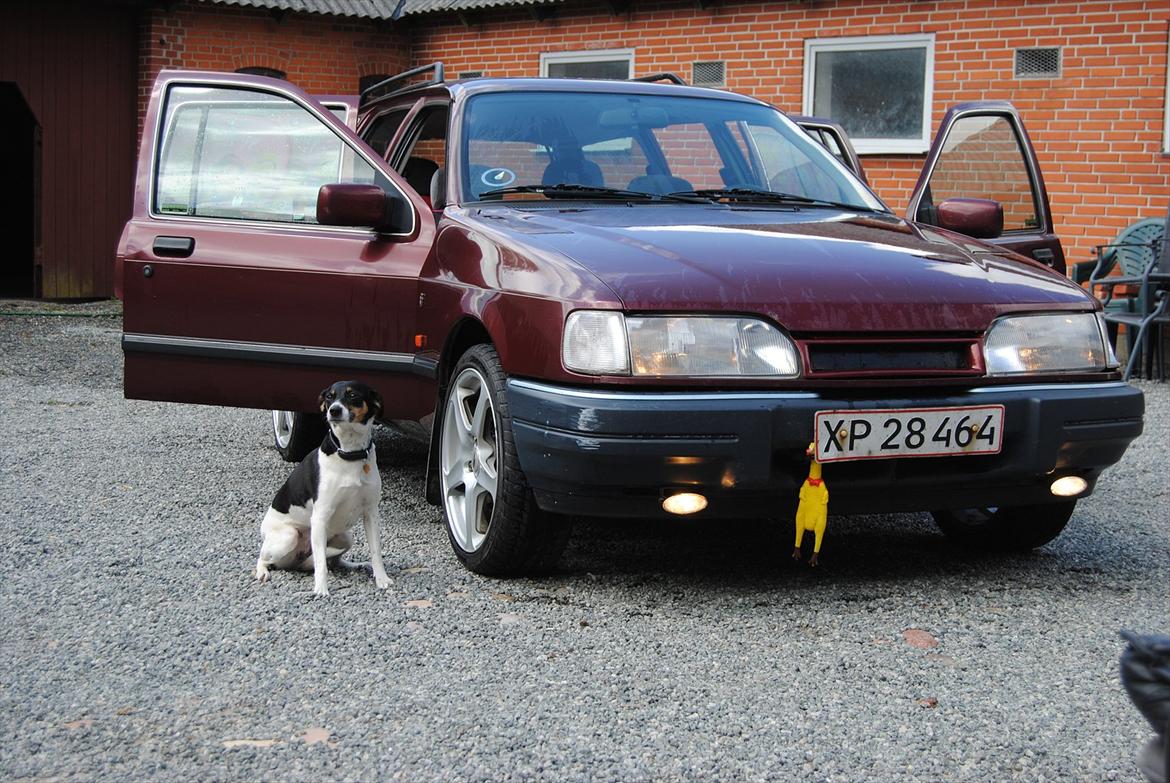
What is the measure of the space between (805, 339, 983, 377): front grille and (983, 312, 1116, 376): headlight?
0.08 m

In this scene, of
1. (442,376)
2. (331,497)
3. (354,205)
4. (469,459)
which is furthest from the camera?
(354,205)

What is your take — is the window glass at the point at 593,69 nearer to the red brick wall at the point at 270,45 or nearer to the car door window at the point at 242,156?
the red brick wall at the point at 270,45

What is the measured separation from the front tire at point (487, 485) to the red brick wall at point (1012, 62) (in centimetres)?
939

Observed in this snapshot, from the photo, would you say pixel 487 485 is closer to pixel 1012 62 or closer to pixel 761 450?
pixel 761 450

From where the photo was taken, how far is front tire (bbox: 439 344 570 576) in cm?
415

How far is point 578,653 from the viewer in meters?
3.65

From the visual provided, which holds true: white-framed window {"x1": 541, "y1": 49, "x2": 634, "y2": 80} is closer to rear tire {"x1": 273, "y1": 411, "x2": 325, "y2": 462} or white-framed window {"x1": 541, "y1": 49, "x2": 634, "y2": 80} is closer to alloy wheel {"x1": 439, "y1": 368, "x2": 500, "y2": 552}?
rear tire {"x1": 273, "y1": 411, "x2": 325, "y2": 462}

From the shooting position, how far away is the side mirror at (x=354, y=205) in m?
4.87

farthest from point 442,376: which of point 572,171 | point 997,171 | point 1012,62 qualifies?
point 1012,62

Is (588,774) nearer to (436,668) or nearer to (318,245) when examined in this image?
(436,668)

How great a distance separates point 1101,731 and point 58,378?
28.7 feet

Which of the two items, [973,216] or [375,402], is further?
[973,216]

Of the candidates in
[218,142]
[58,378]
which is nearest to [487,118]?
[218,142]

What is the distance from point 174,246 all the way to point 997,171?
418cm
